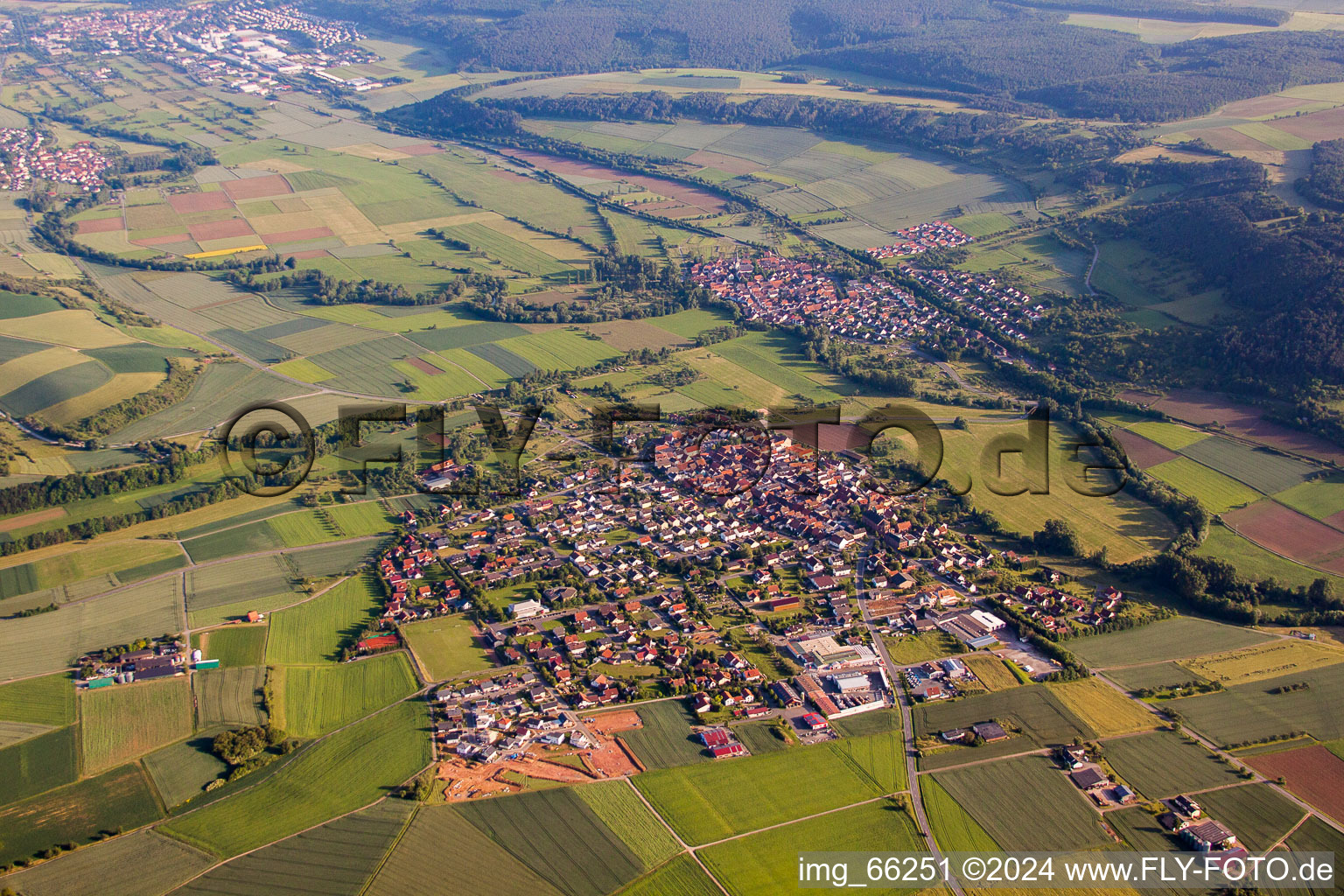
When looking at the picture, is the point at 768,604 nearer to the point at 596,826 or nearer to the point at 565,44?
the point at 596,826

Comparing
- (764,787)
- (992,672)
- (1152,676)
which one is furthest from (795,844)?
(1152,676)

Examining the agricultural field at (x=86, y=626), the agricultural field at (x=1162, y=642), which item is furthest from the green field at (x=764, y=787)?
the agricultural field at (x=86, y=626)

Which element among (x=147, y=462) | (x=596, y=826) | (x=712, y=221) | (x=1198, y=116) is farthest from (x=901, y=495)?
(x=1198, y=116)

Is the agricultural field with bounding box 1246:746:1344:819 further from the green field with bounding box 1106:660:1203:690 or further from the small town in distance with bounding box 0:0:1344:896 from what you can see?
the green field with bounding box 1106:660:1203:690

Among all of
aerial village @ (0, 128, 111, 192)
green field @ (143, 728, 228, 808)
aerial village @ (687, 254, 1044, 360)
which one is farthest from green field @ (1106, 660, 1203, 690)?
aerial village @ (0, 128, 111, 192)

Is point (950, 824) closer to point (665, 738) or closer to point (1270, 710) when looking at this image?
point (665, 738)

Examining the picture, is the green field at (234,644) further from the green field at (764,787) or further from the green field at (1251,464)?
the green field at (1251,464)

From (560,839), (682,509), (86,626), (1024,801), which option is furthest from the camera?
(682,509)
